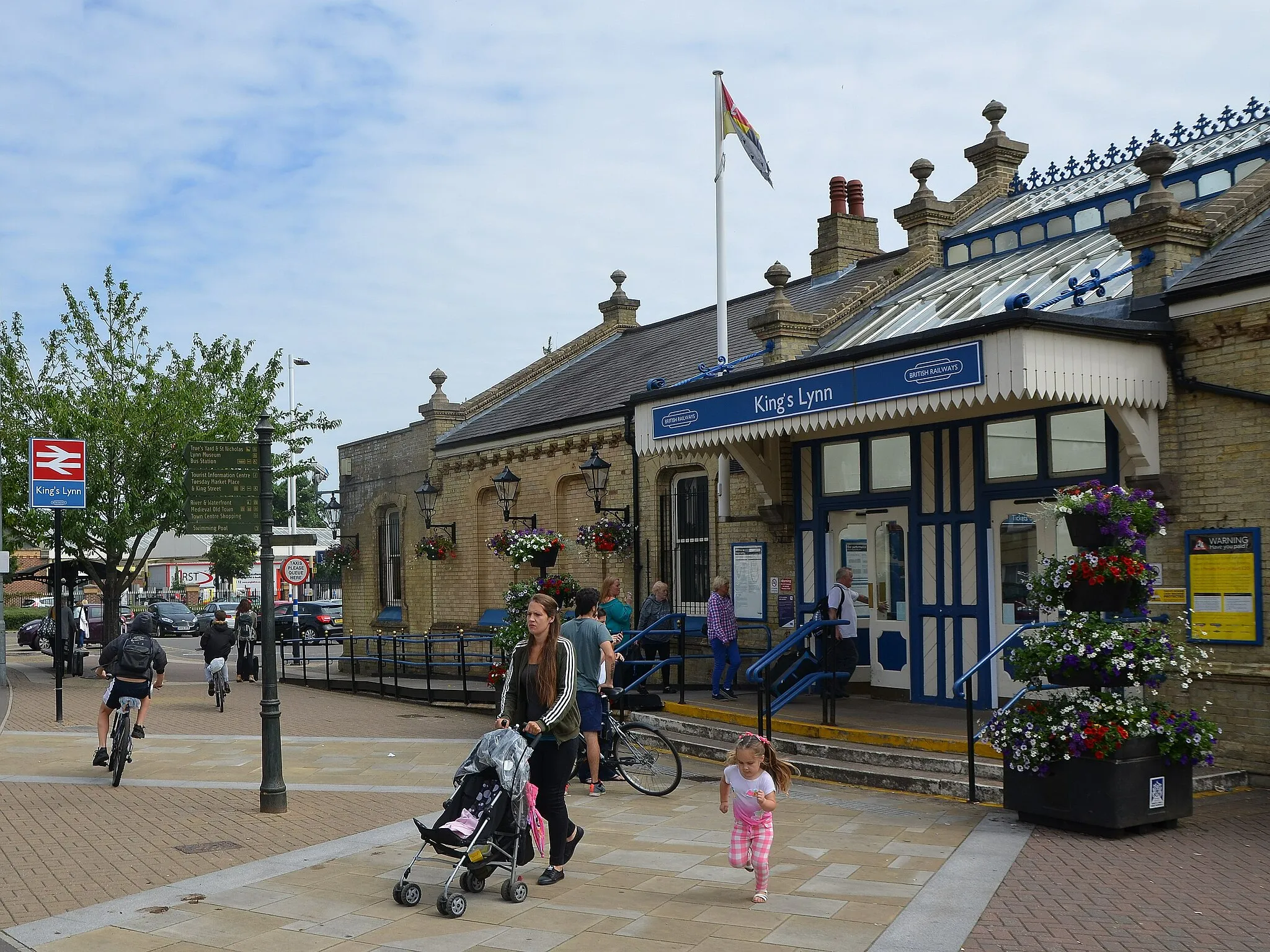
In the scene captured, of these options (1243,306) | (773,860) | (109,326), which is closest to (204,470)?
(773,860)

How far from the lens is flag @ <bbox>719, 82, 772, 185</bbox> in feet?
57.7

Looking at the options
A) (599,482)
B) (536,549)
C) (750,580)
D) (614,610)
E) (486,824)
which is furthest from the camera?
(599,482)

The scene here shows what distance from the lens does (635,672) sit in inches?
601

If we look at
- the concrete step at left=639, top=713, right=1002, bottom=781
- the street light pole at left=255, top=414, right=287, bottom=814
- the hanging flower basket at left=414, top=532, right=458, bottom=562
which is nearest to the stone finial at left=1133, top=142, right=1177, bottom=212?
the concrete step at left=639, top=713, right=1002, bottom=781

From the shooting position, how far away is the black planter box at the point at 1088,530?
8.91 metres

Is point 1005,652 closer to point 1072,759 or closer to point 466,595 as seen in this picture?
point 1072,759

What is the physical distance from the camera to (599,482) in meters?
18.5

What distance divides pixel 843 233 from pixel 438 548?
9655 mm

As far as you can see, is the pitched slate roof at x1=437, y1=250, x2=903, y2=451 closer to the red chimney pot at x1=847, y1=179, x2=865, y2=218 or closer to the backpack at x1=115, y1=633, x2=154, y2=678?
the red chimney pot at x1=847, y1=179, x2=865, y2=218

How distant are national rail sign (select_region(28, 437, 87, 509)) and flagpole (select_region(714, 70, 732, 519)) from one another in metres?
9.06

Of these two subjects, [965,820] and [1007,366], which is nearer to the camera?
[965,820]

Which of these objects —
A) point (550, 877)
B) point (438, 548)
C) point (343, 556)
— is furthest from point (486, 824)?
point (343, 556)

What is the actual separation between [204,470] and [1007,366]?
6.94 metres

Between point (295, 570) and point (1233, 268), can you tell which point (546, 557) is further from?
point (295, 570)
